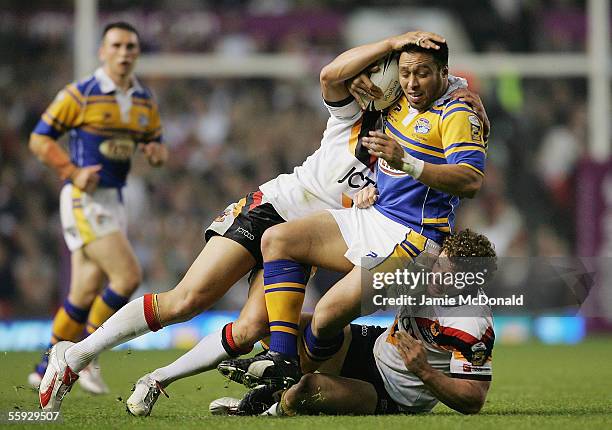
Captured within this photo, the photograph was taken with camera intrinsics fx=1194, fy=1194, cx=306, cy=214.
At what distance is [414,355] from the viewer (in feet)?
18.6

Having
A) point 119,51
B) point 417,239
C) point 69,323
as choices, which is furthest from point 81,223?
point 417,239

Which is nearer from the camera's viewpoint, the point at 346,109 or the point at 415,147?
the point at 415,147

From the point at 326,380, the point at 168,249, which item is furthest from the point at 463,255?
the point at 168,249

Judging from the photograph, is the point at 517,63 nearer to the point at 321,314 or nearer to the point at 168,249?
the point at 168,249

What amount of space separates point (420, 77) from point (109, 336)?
206 centimetres

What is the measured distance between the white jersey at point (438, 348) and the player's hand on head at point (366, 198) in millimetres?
586

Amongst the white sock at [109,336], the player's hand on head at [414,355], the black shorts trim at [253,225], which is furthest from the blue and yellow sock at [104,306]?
the player's hand on head at [414,355]

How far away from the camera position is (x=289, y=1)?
1645 cm

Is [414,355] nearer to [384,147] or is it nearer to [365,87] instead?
[384,147]

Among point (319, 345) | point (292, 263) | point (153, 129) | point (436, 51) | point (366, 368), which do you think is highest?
point (436, 51)

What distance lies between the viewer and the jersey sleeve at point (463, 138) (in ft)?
18.4

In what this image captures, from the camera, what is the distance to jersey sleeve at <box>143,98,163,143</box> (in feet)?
29.3

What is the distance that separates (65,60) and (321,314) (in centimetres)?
1135

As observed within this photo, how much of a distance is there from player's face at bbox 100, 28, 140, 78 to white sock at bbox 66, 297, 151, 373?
3.06m
